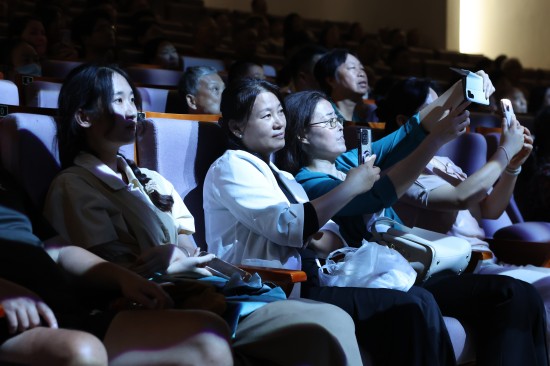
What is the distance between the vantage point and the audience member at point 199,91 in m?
3.35

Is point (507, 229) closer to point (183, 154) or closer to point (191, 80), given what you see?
point (183, 154)

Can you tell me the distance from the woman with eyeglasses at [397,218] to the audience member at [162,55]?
2611 mm

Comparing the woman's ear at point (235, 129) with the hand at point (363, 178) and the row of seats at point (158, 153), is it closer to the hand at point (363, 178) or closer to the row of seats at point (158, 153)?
the row of seats at point (158, 153)

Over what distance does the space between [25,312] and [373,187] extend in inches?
35.0

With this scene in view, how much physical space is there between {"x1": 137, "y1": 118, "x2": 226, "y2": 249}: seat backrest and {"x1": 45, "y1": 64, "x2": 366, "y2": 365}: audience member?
13 centimetres

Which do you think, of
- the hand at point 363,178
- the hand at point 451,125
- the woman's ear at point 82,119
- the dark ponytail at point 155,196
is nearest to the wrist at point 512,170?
the hand at point 451,125

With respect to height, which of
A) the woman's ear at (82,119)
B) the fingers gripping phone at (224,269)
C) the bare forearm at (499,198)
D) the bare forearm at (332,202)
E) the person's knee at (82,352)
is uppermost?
the woman's ear at (82,119)

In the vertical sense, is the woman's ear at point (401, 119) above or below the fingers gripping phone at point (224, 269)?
above

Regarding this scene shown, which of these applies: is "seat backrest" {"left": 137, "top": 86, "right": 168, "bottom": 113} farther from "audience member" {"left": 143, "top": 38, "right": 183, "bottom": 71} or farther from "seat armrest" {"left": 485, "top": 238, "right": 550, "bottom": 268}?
"seat armrest" {"left": 485, "top": 238, "right": 550, "bottom": 268}

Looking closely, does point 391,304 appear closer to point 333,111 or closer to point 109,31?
point 333,111

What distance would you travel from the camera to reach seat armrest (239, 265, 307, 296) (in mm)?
1647

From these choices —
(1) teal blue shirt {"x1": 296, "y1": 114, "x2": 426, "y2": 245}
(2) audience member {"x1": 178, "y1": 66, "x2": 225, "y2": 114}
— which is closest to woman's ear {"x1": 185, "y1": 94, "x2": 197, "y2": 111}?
(2) audience member {"x1": 178, "y1": 66, "x2": 225, "y2": 114}

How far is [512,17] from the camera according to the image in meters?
7.95

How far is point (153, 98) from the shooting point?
11.1ft
